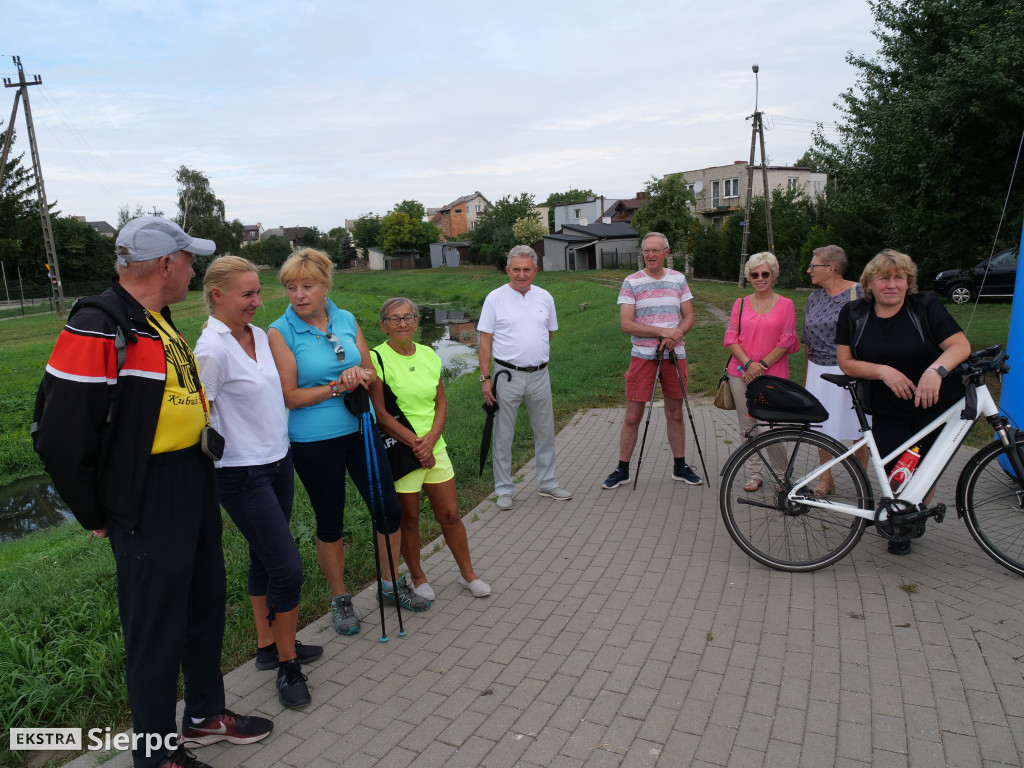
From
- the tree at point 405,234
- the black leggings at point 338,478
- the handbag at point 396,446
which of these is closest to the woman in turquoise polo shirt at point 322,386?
the black leggings at point 338,478

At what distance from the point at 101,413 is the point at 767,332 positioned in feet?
14.9

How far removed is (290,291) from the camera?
134 inches

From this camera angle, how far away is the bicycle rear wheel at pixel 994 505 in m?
3.79

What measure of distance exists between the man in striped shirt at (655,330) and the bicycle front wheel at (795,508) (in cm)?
140

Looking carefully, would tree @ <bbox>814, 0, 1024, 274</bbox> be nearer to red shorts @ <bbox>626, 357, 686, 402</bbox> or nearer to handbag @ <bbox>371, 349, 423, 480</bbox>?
red shorts @ <bbox>626, 357, 686, 402</bbox>

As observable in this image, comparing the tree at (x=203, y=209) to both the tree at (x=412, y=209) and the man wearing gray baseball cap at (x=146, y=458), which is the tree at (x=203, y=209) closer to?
the tree at (x=412, y=209)

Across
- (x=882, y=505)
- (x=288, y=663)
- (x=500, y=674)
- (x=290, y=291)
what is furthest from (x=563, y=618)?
(x=290, y=291)

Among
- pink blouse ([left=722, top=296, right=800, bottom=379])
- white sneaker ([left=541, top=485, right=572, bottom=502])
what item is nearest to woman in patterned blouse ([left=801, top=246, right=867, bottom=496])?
pink blouse ([left=722, top=296, right=800, bottom=379])

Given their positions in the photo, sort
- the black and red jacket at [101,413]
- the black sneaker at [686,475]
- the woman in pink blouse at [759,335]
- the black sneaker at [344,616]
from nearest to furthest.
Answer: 1. the black and red jacket at [101,413]
2. the black sneaker at [344,616]
3. the woman in pink blouse at [759,335]
4. the black sneaker at [686,475]

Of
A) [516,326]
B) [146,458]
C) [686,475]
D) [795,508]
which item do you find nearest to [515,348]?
[516,326]

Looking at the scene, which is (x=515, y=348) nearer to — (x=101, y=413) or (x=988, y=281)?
(x=101, y=413)

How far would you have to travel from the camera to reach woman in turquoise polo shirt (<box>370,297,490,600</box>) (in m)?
3.82

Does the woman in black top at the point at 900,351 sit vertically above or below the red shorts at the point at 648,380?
above

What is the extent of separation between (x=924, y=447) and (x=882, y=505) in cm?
44
